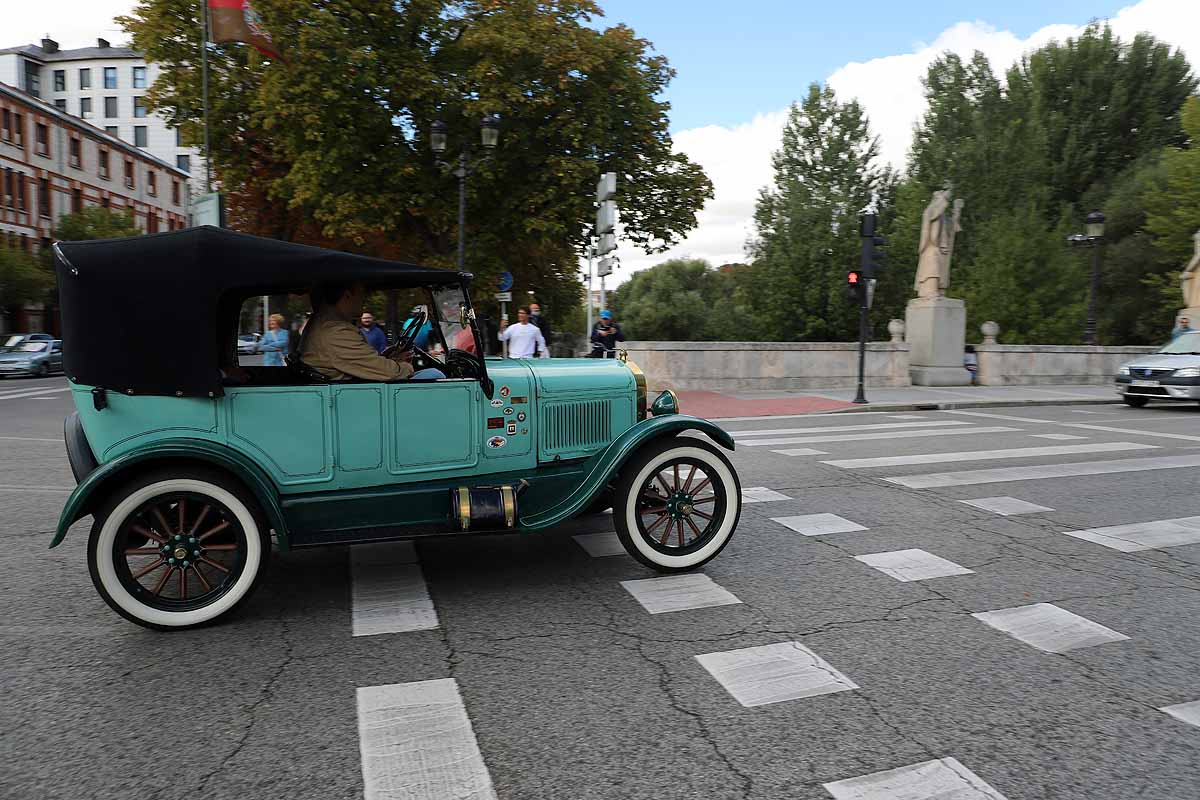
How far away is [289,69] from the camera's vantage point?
19516mm

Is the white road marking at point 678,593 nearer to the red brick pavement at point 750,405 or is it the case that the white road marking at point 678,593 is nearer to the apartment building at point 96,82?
the red brick pavement at point 750,405

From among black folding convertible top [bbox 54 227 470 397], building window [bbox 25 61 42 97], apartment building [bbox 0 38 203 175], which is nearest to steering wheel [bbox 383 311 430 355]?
black folding convertible top [bbox 54 227 470 397]

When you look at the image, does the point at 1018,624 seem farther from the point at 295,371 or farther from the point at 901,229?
the point at 901,229

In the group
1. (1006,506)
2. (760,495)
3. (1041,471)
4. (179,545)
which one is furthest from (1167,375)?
(179,545)

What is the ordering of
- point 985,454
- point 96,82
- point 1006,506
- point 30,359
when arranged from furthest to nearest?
point 96,82 < point 30,359 < point 985,454 < point 1006,506

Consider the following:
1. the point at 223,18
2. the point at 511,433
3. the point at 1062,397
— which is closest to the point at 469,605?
the point at 511,433

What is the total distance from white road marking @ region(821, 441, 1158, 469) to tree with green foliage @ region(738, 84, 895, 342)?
1388 inches

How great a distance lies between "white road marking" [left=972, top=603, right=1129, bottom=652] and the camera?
4008 millimetres

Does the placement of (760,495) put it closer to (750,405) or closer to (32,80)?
(750,405)

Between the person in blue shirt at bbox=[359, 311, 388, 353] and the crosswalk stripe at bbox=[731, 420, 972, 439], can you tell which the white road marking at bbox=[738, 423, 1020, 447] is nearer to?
the crosswalk stripe at bbox=[731, 420, 972, 439]

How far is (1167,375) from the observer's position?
16.1 meters

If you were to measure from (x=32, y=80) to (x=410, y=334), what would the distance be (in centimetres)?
8436

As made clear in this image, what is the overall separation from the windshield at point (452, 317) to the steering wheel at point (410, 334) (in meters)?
0.12

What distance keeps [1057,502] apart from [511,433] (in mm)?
5176
